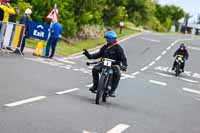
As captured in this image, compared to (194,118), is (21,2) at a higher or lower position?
higher

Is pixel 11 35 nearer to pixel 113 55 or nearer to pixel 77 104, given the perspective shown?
pixel 113 55

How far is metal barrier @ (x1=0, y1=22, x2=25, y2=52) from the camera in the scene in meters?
24.4

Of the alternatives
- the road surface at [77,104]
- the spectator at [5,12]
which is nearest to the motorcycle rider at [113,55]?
the road surface at [77,104]

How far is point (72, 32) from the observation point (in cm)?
4009

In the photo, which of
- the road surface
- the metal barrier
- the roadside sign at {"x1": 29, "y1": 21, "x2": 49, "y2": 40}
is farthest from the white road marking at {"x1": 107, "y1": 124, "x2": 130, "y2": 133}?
the roadside sign at {"x1": 29, "y1": 21, "x2": 49, "y2": 40}

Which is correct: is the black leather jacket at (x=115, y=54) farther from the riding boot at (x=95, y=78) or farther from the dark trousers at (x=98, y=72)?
the riding boot at (x=95, y=78)

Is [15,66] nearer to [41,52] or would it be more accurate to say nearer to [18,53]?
[18,53]

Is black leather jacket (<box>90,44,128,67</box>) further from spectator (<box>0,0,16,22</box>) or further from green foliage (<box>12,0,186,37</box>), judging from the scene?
green foliage (<box>12,0,186,37</box>)

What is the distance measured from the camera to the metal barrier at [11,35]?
80.2 feet

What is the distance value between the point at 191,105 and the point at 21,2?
19795 millimetres

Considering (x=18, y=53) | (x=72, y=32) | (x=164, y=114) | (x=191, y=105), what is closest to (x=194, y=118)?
(x=164, y=114)

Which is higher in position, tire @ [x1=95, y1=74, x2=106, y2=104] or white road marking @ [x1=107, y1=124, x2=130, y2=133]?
tire @ [x1=95, y1=74, x2=106, y2=104]

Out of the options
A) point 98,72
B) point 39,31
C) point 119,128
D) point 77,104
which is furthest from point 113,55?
point 39,31

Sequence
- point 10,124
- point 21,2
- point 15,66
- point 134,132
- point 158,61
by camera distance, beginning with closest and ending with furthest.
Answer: point 10,124 → point 134,132 → point 15,66 → point 21,2 → point 158,61
